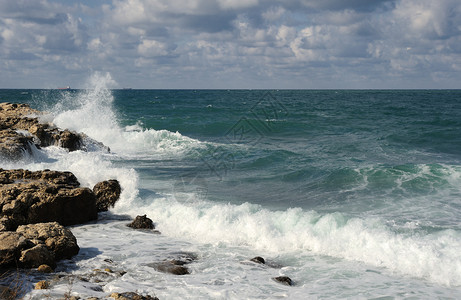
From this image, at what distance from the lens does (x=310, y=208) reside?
475 inches

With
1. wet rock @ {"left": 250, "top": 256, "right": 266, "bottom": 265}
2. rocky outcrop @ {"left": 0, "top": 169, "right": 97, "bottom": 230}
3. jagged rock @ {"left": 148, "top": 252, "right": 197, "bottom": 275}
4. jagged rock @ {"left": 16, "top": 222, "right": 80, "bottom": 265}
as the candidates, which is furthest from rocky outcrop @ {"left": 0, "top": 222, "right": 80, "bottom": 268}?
wet rock @ {"left": 250, "top": 256, "right": 266, "bottom": 265}

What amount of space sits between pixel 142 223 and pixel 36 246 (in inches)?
132

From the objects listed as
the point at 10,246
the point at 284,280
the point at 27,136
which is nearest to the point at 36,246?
the point at 10,246

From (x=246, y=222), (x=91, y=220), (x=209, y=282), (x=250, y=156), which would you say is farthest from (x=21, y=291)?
(x=250, y=156)

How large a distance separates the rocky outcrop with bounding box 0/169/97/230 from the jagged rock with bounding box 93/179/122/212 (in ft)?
2.99

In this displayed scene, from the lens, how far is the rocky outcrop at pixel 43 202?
9445 millimetres

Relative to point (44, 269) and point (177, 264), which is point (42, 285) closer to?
point (44, 269)

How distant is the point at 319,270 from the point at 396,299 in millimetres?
1549

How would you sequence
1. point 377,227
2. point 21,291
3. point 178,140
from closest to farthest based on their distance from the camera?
point 21,291
point 377,227
point 178,140

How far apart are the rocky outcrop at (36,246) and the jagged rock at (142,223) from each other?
2.29 metres

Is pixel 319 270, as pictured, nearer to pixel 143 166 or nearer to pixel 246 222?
pixel 246 222

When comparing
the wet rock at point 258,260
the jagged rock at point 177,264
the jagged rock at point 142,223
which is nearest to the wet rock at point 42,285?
the jagged rock at point 177,264

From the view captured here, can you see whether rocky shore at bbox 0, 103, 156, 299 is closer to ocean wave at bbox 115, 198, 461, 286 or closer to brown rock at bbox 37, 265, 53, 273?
brown rock at bbox 37, 265, 53, 273

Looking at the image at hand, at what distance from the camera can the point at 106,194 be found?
11.8m
